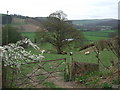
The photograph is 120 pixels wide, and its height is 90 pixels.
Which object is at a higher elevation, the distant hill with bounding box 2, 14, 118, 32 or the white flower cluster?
the distant hill with bounding box 2, 14, 118, 32

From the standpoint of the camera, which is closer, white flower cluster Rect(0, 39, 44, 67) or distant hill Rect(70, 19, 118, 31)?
white flower cluster Rect(0, 39, 44, 67)

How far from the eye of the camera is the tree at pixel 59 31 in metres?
23.7

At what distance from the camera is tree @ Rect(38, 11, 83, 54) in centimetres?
2372

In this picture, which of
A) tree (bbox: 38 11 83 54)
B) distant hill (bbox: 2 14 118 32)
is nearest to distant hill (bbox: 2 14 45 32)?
distant hill (bbox: 2 14 118 32)

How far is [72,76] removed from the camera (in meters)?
6.62

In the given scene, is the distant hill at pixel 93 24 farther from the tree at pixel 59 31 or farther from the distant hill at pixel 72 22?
the tree at pixel 59 31

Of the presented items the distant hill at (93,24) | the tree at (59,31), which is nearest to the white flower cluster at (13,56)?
the distant hill at (93,24)

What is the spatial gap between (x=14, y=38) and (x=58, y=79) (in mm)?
15879

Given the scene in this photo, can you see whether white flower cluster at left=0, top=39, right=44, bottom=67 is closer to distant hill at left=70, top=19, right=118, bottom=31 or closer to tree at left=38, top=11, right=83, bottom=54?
distant hill at left=70, top=19, right=118, bottom=31

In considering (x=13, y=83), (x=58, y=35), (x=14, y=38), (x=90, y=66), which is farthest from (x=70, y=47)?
(x=13, y=83)

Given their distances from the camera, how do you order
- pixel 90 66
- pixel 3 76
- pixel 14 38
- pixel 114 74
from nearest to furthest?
pixel 3 76 < pixel 114 74 < pixel 90 66 < pixel 14 38

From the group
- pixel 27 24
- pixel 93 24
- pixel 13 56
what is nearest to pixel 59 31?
pixel 27 24

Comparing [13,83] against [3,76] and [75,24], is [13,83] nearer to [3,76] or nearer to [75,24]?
[3,76]

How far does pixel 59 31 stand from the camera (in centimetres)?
2416
